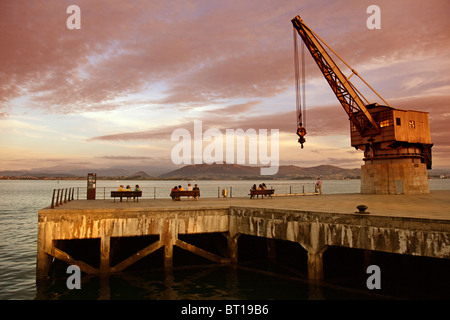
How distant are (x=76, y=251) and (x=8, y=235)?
52.5ft

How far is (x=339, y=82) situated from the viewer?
35969mm

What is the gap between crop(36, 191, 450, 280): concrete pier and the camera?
12.3 meters

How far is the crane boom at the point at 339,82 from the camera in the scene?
34600 millimetres

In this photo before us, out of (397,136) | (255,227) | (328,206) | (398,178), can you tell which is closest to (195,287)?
(255,227)

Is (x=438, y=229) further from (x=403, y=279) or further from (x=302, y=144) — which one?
(x=302, y=144)

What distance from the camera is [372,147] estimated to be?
117 ft

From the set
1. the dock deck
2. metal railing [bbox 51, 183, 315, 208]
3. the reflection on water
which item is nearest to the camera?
the reflection on water

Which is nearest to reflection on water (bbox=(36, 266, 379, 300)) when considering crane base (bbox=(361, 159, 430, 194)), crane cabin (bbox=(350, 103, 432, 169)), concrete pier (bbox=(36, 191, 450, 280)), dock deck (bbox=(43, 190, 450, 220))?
concrete pier (bbox=(36, 191, 450, 280))

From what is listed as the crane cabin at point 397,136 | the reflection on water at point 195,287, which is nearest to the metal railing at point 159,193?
the reflection on water at point 195,287

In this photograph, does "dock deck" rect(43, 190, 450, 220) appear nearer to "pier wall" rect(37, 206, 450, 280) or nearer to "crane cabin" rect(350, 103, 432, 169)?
"pier wall" rect(37, 206, 450, 280)

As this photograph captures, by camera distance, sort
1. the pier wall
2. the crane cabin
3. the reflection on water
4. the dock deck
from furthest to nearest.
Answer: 1. the crane cabin
2. the dock deck
3. the reflection on water
4. the pier wall

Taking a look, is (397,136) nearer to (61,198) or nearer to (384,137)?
(384,137)

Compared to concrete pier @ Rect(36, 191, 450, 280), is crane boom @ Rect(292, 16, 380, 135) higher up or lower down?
higher up
